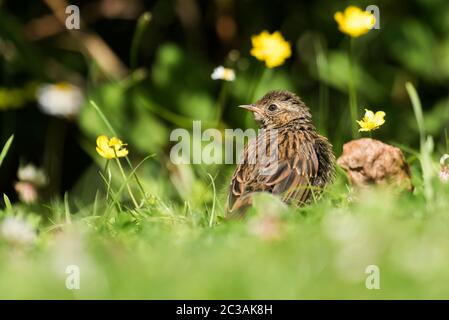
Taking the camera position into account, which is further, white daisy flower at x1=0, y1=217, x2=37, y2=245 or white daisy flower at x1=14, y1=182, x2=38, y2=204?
white daisy flower at x1=14, y1=182, x2=38, y2=204

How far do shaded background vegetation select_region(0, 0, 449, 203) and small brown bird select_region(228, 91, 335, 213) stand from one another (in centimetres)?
151

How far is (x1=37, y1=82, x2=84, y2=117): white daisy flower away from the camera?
823 centimetres

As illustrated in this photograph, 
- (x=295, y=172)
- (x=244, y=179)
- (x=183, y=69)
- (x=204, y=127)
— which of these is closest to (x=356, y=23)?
(x=295, y=172)

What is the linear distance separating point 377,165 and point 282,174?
28.7 inches

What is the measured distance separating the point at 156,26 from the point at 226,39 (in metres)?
0.87

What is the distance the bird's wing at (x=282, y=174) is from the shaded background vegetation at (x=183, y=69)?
1.75 m

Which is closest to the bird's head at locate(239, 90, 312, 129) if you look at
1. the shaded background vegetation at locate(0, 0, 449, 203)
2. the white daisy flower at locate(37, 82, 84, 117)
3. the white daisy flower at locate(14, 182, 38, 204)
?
the shaded background vegetation at locate(0, 0, 449, 203)

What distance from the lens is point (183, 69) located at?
770 centimetres

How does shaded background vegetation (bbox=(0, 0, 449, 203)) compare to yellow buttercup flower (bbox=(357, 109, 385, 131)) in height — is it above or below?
above

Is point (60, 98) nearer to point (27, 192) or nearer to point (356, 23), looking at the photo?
point (27, 192)

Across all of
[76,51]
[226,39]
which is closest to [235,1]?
[226,39]

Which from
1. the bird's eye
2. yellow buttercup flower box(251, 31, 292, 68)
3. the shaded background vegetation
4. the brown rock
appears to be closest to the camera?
the brown rock

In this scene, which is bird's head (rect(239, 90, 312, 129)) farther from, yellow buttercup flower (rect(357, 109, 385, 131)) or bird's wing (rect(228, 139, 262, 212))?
yellow buttercup flower (rect(357, 109, 385, 131))

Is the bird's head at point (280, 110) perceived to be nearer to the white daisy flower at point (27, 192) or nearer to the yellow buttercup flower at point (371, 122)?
the yellow buttercup flower at point (371, 122)
